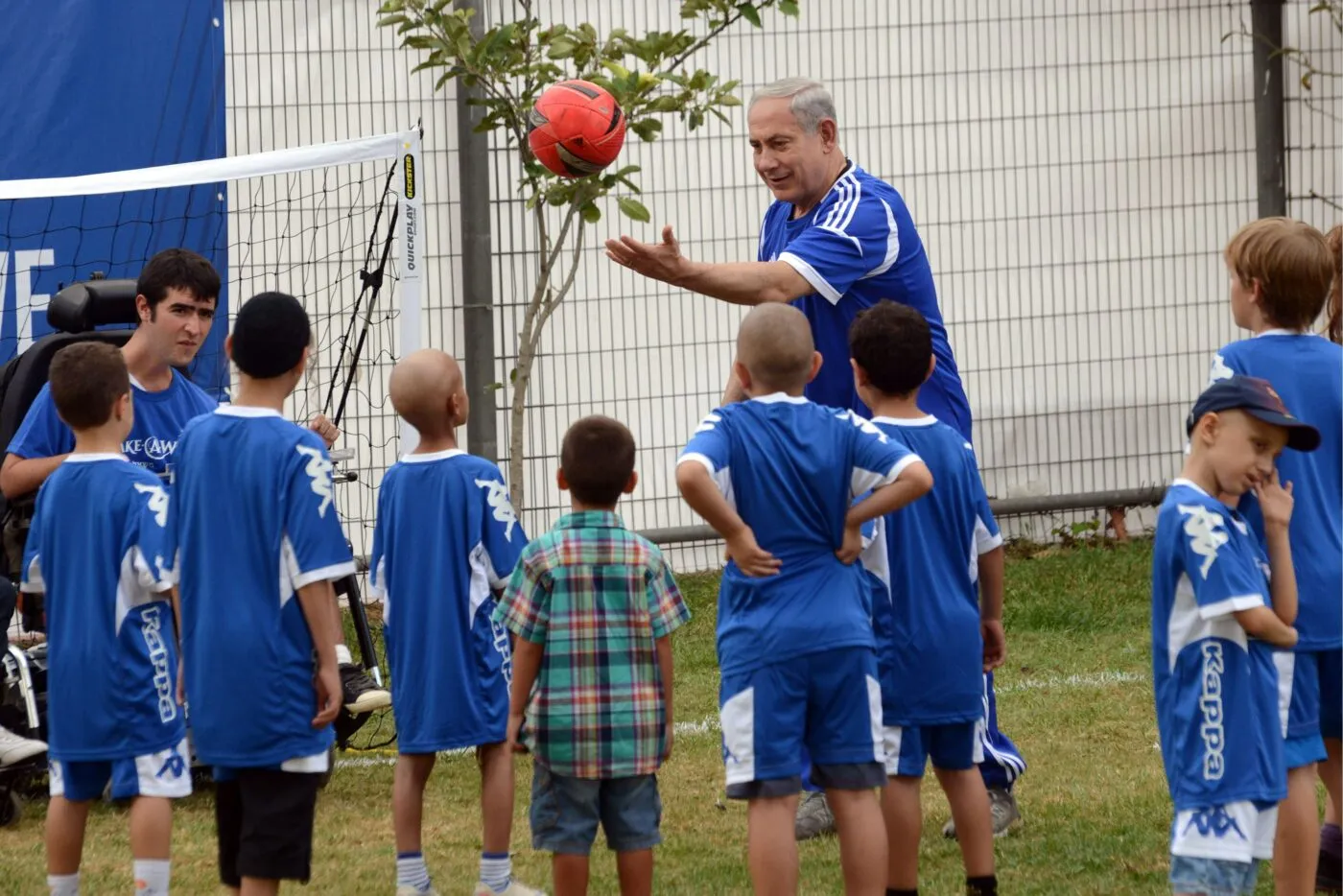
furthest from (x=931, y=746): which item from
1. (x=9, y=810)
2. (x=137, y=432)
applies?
(x=9, y=810)

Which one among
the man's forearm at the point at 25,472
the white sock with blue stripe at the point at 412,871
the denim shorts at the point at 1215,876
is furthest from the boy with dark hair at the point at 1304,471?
the man's forearm at the point at 25,472

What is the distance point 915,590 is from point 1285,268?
1145 millimetres

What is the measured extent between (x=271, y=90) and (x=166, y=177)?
2.38 m

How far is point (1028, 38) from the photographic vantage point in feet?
32.6

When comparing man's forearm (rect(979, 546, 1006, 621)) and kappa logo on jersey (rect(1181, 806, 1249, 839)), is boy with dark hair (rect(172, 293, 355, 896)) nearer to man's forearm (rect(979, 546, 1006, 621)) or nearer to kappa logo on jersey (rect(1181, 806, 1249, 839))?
man's forearm (rect(979, 546, 1006, 621))

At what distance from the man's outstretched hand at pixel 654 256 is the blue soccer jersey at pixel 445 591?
67 centimetres

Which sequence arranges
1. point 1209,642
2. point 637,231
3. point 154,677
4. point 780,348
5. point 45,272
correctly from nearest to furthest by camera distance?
point 1209,642 < point 780,348 < point 154,677 < point 45,272 < point 637,231

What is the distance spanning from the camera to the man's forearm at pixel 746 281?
462 centimetres

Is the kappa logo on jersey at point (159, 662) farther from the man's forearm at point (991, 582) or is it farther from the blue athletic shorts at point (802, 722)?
the man's forearm at point (991, 582)

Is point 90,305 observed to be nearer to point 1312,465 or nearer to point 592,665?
point 592,665

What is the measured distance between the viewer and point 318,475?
3904 millimetres

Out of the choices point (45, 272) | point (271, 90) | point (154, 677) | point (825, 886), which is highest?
point (271, 90)

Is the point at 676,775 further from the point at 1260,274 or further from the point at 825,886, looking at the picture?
the point at 1260,274

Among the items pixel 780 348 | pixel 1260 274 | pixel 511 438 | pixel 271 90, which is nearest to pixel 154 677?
pixel 780 348
